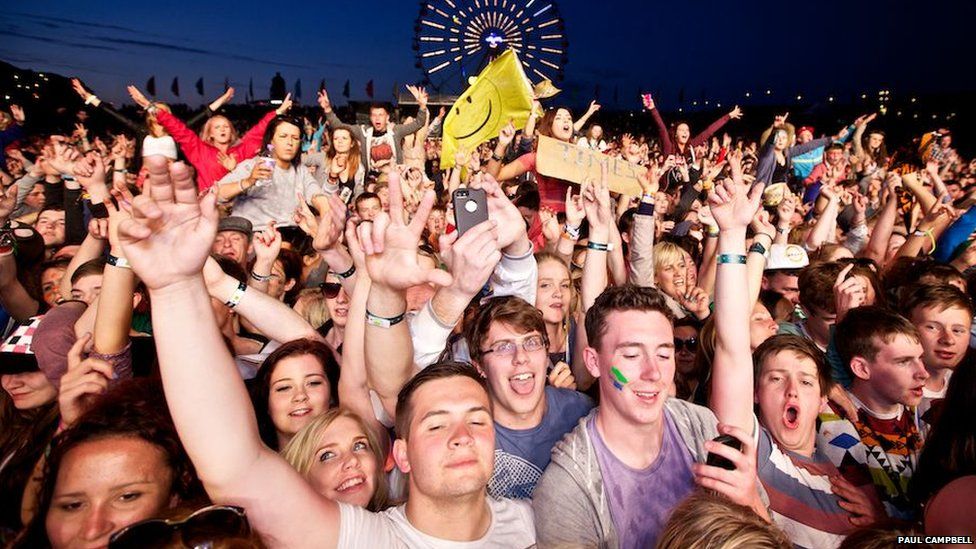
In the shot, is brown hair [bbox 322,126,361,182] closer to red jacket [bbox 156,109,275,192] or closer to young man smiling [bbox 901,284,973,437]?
red jacket [bbox 156,109,275,192]

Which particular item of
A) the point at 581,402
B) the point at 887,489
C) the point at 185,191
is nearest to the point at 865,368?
the point at 887,489

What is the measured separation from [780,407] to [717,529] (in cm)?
140

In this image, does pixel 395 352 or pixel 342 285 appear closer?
pixel 395 352

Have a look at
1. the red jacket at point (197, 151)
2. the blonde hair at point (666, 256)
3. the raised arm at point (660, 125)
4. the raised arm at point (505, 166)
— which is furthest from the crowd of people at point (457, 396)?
the raised arm at point (660, 125)

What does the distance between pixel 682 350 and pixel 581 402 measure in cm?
117

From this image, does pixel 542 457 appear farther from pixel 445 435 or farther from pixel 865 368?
pixel 865 368

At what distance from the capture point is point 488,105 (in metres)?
5.36

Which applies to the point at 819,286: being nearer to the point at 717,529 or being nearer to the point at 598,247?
the point at 598,247

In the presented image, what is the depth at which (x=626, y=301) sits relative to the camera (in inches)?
85.3

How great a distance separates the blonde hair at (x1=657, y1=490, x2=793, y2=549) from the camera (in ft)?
4.36

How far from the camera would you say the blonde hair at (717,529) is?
1329 millimetres

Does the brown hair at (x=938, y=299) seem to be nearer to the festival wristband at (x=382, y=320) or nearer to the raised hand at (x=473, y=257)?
the raised hand at (x=473, y=257)

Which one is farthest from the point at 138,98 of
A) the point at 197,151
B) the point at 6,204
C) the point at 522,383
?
the point at 522,383

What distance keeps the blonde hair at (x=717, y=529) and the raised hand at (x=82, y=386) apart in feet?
6.13
